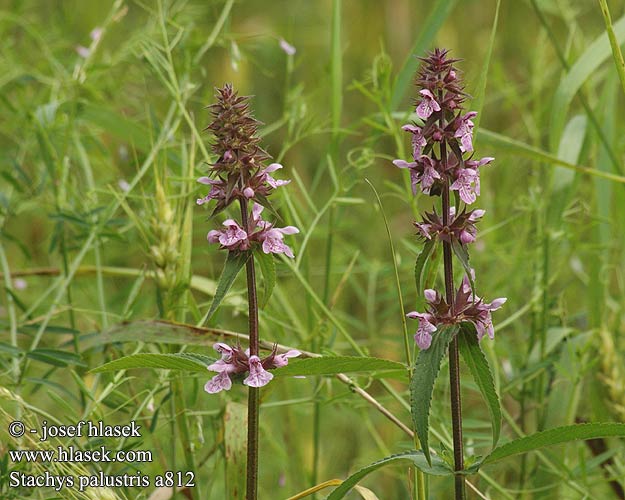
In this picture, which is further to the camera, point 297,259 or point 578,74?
point 578,74

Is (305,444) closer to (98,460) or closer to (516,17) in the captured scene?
(98,460)

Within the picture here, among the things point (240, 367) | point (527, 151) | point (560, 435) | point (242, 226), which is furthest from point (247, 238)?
point (527, 151)

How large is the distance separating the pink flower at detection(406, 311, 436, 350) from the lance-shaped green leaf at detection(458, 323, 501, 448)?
4 cm

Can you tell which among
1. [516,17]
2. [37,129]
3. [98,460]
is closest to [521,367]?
[98,460]

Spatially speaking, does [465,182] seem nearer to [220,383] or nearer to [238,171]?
[238,171]

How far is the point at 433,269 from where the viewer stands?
125 centimetres

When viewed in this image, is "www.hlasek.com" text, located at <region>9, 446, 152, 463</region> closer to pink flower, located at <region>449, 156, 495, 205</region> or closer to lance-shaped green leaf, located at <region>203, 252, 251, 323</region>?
lance-shaped green leaf, located at <region>203, 252, 251, 323</region>

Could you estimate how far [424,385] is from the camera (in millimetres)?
954

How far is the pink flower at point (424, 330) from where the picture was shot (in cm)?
101

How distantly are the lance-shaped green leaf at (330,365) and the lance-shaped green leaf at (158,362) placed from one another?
9 cm

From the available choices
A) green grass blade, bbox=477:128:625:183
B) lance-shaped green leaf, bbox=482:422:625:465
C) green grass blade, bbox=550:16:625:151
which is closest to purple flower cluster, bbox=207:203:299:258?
lance-shaped green leaf, bbox=482:422:625:465

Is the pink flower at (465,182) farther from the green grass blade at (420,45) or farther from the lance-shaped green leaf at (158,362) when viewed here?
the green grass blade at (420,45)

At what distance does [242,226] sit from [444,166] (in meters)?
0.25

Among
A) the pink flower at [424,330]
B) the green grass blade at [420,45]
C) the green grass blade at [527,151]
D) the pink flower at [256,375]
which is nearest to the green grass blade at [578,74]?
the green grass blade at [527,151]
